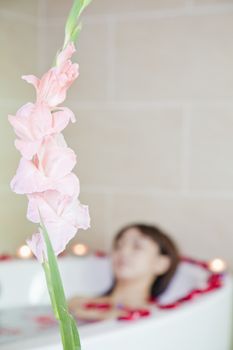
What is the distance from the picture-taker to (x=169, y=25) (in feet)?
8.41

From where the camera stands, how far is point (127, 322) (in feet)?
5.50

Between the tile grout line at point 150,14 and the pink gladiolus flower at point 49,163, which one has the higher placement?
the tile grout line at point 150,14

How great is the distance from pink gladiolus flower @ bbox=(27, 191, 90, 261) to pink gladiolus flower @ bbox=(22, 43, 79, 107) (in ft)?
0.16

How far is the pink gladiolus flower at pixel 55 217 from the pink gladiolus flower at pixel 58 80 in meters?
0.05

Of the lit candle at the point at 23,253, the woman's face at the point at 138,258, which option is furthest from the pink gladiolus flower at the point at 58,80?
the lit candle at the point at 23,253

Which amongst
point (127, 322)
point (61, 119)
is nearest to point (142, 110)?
point (127, 322)

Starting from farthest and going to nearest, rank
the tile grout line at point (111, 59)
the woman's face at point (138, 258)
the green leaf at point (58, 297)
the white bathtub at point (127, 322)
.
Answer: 1. the tile grout line at point (111, 59)
2. the woman's face at point (138, 258)
3. the white bathtub at point (127, 322)
4. the green leaf at point (58, 297)

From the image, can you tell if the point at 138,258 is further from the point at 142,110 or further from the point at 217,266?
the point at 142,110

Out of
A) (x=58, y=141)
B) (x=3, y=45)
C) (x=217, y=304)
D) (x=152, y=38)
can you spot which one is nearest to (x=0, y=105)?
(x=3, y=45)

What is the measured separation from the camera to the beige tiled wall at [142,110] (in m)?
2.52

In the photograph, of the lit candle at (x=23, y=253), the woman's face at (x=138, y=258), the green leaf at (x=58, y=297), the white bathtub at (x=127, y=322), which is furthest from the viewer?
the lit candle at (x=23, y=253)

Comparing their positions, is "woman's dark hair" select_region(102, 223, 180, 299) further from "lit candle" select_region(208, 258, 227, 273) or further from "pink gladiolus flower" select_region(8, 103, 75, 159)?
"pink gladiolus flower" select_region(8, 103, 75, 159)

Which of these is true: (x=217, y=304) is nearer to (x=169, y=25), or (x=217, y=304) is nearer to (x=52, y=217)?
(x=169, y=25)

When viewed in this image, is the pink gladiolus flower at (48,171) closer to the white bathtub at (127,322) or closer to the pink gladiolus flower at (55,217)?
the pink gladiolus flower at (55,217)
